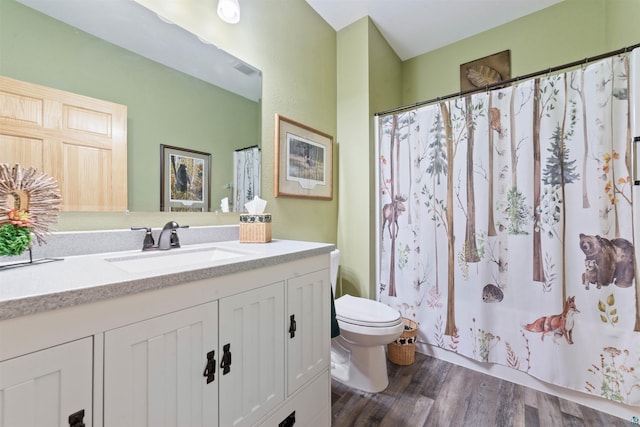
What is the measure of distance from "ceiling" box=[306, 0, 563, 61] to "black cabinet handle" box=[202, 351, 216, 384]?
7.50ft

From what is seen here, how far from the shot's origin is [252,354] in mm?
872

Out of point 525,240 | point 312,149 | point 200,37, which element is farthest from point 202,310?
point 525,240

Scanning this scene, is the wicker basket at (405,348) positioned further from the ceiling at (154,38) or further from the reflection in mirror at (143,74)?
the ceiling at (154,38)

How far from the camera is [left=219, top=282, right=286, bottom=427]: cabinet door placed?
0.81 meters

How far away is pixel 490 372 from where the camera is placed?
171 cm

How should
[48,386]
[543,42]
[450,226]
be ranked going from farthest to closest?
1. [543,42]
2. [450,226]
3. [48,386]

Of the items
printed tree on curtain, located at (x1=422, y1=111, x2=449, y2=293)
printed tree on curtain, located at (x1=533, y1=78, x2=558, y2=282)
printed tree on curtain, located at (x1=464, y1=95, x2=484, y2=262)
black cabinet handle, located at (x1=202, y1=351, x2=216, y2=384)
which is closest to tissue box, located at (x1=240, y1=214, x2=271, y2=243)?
black cabinet handle, located at (x1=202, y1=351, x2=216, y2=384)

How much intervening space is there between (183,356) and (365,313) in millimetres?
1107

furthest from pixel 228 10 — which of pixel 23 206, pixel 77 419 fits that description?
pixel 77 419

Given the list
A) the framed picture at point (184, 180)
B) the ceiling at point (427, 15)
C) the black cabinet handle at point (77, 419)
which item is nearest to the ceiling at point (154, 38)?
the framed picture at point (184, 180)

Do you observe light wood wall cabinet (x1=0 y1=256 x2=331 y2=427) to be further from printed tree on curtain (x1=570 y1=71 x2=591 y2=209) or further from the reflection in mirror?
printed tree on curtain (x1=570 y1=71 x2=591 y2=209)

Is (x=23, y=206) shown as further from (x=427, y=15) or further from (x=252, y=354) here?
(x=427, y=15)

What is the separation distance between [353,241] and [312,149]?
2.64 feet

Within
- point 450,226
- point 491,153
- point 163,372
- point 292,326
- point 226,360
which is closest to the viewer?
point 163,372
